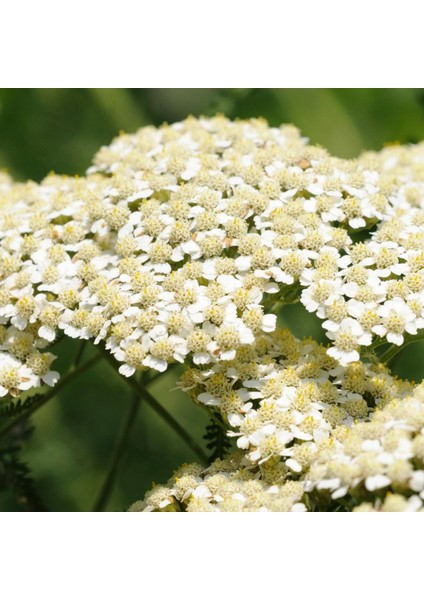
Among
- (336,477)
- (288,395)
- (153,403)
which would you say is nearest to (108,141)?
(153,403)

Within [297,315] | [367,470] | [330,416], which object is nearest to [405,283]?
[330,416]

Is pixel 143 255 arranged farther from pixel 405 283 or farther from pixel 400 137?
pixel 400 137

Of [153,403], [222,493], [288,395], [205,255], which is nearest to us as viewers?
[222,493]

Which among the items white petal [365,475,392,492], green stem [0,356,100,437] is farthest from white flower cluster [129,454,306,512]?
green stem [0,356,100,437]

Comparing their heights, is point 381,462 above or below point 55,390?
below

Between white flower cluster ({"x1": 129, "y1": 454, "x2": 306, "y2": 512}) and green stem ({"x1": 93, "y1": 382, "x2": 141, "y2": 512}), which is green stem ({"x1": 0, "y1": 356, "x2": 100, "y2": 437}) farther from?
white flower cluster ({"x1": 129, "y1": 454, "x2": 306, "y2": 512})

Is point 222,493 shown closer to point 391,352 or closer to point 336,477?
point 336,477

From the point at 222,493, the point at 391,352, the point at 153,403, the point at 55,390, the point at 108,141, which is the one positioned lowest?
the point at 391,352
